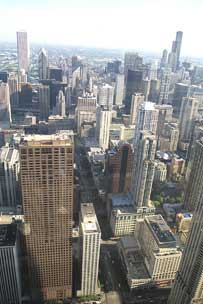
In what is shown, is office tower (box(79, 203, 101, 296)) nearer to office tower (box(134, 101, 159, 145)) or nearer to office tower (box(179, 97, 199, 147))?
A: office tower (box(134, 101, 159, 145))

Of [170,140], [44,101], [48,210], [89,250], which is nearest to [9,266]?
[48,210]

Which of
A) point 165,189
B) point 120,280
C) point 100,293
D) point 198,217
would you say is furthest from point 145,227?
point 165,189

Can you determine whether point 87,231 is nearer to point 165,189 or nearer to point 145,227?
point 145,227

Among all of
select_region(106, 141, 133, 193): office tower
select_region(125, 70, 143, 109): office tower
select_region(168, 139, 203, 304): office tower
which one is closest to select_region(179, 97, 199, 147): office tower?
select_region(125, 70, 143, 109): office tower

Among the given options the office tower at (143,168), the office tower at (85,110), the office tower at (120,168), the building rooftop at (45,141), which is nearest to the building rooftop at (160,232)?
the office tower at (143,168)

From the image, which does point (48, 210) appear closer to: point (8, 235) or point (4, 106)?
point (8, 235)
